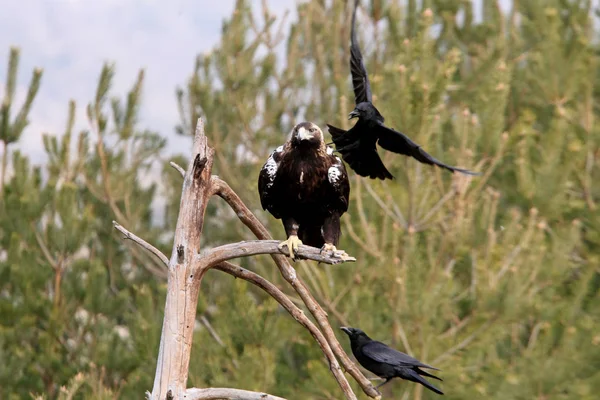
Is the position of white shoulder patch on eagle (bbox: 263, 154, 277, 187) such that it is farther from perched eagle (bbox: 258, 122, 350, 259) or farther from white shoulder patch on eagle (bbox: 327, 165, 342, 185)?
white shoulder patch on eagle (bbox: 327, 165, 342, 185)

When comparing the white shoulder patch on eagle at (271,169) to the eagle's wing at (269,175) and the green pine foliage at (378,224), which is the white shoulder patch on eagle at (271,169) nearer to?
the eagle's wing at (269,175)

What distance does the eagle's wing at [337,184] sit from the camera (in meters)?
3.85

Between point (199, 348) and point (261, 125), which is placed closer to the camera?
point (199, 348)

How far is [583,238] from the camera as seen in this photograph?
11344 millimetres

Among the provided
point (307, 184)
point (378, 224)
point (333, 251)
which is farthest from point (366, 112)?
point (378, 224)

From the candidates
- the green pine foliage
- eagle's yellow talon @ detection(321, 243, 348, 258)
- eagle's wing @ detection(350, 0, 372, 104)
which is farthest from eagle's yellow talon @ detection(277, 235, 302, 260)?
the green pine foliage

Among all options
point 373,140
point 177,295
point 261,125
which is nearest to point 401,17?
point 261,125

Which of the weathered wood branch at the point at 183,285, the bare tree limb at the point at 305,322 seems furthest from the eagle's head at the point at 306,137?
the bare tree limb at the point at 305,322

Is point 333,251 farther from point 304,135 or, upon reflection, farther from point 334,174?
point 304,135

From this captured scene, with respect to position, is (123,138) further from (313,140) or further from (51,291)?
(313,140)

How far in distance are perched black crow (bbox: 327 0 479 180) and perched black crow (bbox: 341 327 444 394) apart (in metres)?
0.94

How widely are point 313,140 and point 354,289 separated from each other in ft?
13.2

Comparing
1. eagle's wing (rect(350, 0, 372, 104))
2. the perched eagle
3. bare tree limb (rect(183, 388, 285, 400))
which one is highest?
eagle's wing (rect(350, 0, 372, 104))

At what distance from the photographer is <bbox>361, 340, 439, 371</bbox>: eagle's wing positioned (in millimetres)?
4070
